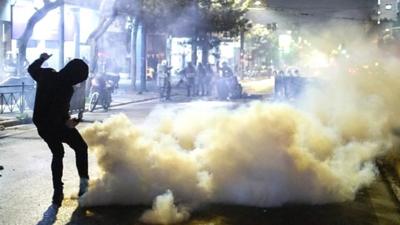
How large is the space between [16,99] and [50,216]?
1428 centimetres

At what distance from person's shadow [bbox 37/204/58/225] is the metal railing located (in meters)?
11.8

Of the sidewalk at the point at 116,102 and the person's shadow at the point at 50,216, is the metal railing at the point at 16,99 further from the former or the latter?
the person's shadow at the point at 50,216

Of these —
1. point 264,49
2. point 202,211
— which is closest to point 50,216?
point 202,211

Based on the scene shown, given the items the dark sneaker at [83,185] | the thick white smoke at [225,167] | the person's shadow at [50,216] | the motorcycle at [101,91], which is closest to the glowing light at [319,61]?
the motorcycle at [101,91]

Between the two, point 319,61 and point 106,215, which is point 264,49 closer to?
point 319,61

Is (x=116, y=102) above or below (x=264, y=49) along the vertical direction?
below

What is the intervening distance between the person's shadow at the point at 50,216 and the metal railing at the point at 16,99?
38.7ft

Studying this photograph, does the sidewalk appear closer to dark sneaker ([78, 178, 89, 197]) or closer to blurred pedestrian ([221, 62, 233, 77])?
blurred pedestrian ([221, 62, 233, 77])

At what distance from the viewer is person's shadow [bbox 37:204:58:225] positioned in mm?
5840

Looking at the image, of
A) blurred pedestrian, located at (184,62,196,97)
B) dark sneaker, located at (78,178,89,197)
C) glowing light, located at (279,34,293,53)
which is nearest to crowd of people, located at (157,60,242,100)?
blurred pedestrian, located at (184,62,196,97)

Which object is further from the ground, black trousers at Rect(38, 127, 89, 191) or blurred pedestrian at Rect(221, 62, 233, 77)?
blurred pedestrian at Rect(221, 62, 233, 77)

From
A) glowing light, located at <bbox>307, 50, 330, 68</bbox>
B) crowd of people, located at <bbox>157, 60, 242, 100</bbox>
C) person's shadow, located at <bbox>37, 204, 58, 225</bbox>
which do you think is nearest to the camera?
person's shadow, located at <bbox>37, 204, 58, 225</bbox>

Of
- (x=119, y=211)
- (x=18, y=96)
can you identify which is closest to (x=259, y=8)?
(x=18, y=96)

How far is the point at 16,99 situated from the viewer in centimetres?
1953
